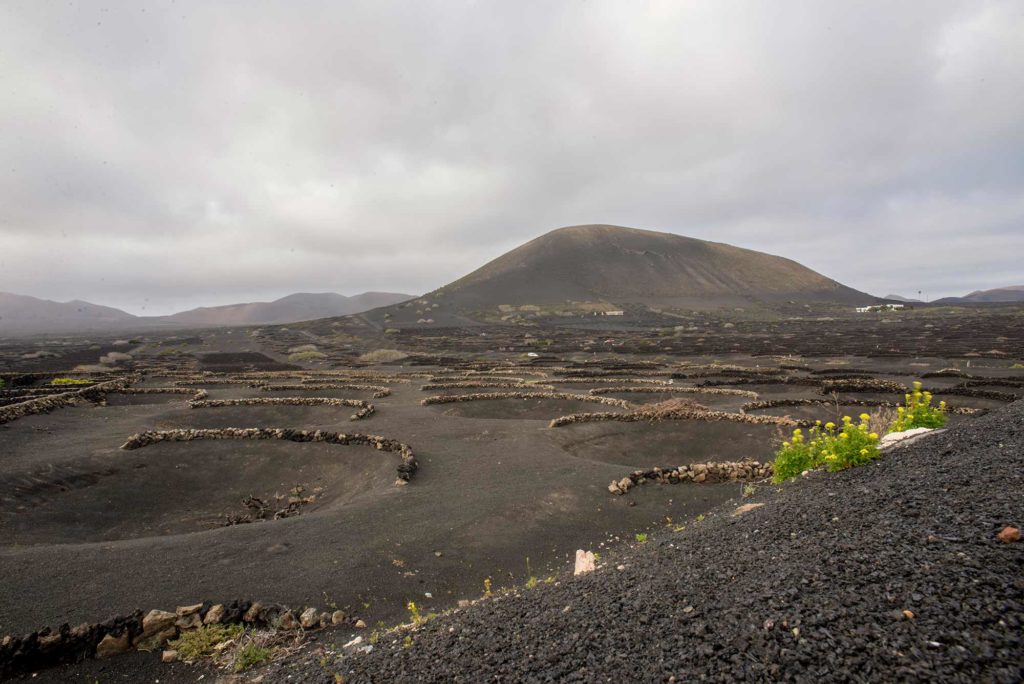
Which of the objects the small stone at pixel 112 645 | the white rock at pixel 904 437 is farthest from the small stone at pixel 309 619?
the white rock at pixel 904 437

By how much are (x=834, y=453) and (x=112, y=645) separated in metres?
12.1

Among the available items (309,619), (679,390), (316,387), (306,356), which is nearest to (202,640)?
(309,619)

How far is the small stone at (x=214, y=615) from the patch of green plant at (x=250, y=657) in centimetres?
101

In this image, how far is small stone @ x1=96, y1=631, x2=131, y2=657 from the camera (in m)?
6.97

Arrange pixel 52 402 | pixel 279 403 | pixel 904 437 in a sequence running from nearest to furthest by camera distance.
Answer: pixel 904 437, pixel 52 402, pixel 279 403

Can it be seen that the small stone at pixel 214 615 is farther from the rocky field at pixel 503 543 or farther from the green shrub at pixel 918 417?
the green shrub at pixel 918 417

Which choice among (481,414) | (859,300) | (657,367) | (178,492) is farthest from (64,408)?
(859,300)

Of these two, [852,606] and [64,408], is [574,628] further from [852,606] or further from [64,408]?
[64,408]

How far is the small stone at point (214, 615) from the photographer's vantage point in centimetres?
741

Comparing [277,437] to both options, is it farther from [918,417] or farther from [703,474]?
[918,417]

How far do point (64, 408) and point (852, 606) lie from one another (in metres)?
34.5

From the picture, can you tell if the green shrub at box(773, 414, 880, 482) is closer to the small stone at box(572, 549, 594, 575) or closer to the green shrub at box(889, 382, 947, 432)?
the green shrub at box(889, 382, 947, 432)

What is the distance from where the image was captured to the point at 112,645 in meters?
7.01

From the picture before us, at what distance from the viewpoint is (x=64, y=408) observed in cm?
2531
